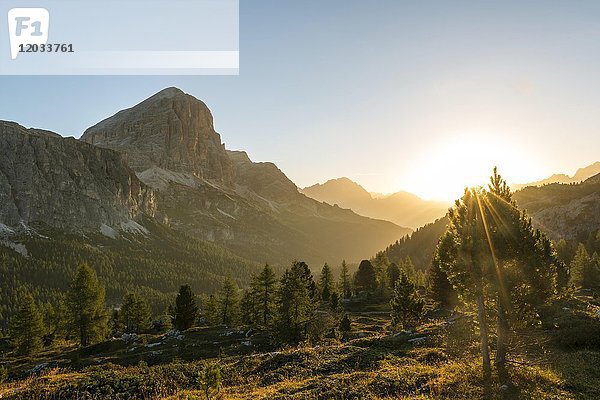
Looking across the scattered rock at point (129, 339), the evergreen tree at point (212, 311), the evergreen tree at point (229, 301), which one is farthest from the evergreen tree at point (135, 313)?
the scattered rock at point (129, 339)

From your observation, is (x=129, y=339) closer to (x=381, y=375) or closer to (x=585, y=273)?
(x=381, y=375)

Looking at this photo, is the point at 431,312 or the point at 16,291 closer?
the point at 431,312

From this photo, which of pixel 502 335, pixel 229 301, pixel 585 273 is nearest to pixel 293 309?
pixel 229 301

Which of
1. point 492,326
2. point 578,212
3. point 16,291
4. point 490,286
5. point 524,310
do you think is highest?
point 578,212

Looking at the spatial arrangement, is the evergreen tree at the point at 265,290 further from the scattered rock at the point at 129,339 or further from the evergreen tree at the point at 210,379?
the evergreen tree at the point at 210,379

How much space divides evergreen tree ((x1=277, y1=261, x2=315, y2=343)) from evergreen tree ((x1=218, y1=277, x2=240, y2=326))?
24407mm

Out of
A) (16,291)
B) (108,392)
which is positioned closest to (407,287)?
(108,392)

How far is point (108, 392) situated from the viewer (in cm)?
1997

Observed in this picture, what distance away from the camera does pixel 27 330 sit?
193 feet

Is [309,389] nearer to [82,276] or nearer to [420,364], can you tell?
[420,364]

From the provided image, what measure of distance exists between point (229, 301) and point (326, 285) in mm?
27280

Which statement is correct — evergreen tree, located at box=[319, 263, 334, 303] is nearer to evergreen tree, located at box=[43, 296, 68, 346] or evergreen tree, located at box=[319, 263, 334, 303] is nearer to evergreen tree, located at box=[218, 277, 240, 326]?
evergreen tree, located at box=[218, 277, 240, 326]

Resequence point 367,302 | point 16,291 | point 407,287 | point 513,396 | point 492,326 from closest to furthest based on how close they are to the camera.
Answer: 1. point 513,396
2. point 492,326
3. point 407,287
4. point 367,302
5. point 16,291

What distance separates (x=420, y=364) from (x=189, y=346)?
32.4m
